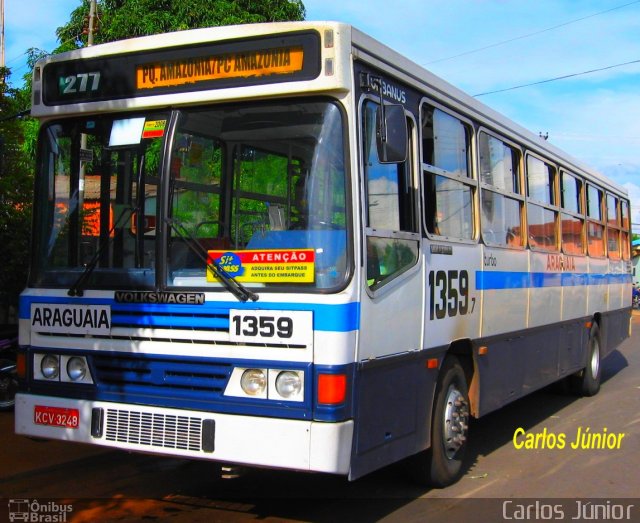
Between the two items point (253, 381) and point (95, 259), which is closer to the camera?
point (253, 381)

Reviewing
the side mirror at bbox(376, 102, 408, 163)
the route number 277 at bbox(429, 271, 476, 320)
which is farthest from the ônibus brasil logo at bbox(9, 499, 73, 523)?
the side mirror at bbox(376, 102, 408, 163)

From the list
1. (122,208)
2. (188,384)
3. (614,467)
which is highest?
(122,208)

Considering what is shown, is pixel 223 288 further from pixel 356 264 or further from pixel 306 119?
pixel 306 119

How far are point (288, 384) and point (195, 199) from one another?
1439 millimetres

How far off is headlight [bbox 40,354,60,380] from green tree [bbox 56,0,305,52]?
426 inches

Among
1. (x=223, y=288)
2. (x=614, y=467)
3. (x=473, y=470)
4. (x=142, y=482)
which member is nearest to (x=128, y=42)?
(x=223, y=288)

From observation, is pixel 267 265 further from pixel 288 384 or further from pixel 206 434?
pixel 206 434

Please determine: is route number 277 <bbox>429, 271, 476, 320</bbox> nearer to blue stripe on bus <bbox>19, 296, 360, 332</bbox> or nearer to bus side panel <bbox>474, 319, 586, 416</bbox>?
bus side panel <bbox>474, 319, 586, 416</bbox>

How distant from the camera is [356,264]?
4363 mm

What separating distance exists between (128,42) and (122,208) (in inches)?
44.1

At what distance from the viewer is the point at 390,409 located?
4.80m

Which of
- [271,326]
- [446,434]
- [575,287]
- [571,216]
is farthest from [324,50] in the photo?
[575,287]

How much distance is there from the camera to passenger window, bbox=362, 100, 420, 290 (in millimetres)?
4637

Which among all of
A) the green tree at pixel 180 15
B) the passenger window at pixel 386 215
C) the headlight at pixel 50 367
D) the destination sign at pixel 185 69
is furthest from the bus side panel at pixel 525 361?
the green tree at pixel 180 15
